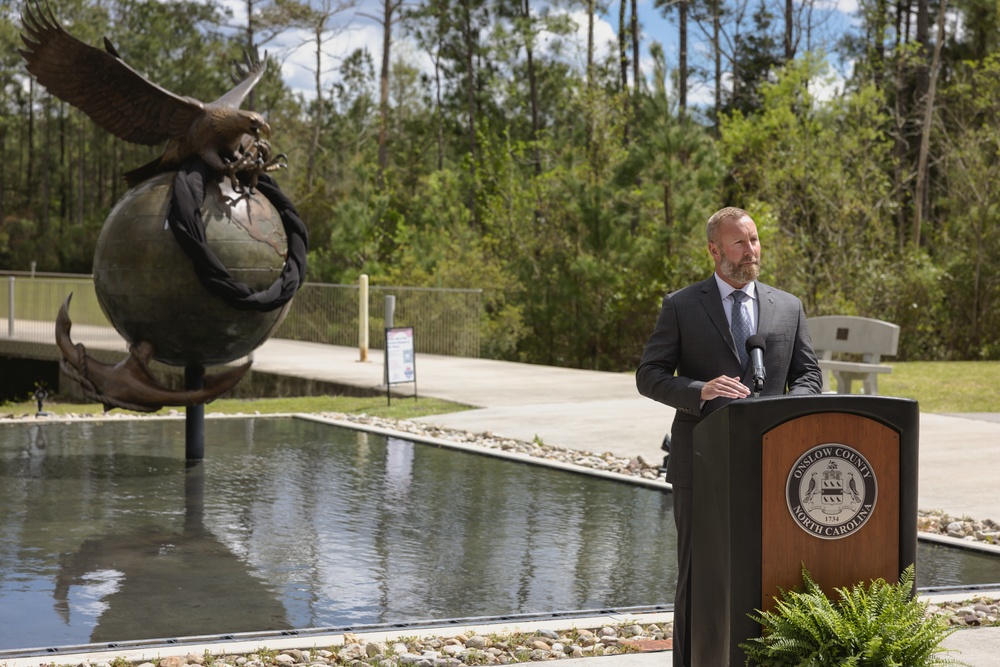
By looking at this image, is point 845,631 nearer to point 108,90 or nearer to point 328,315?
point 108,90

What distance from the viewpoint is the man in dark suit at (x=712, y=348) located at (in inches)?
169

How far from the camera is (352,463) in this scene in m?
10.8

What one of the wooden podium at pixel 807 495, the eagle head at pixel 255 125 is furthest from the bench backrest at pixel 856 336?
the wooden podium at pixel 807 495

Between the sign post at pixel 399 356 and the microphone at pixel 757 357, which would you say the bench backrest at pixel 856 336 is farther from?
the microphone at pixel 757 357

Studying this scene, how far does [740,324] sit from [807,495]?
935 mm

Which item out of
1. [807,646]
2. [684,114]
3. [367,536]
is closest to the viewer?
[807,646]

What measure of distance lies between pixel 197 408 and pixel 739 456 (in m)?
7.79

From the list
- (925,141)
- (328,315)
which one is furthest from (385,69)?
(925,141)

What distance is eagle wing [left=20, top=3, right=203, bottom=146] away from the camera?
384 inches

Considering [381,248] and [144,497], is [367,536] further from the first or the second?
[381,248]

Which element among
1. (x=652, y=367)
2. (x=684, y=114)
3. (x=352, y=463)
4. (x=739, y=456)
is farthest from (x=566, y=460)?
(x=684, y=114)

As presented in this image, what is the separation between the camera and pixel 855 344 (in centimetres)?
1338

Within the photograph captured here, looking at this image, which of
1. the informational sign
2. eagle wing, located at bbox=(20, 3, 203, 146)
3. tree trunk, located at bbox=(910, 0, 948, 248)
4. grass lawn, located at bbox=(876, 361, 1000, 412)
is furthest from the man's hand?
tree trunk, located at bbox=(910, 0, 948, 248)

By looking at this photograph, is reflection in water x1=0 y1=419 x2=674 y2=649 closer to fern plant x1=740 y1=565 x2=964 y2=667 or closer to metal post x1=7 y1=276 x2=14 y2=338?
fern plant x1=740 y1=565 x2=964 y2=667
